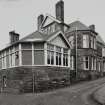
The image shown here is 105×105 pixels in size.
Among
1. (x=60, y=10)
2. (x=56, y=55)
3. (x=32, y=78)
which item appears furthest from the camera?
(x=60, y=10)

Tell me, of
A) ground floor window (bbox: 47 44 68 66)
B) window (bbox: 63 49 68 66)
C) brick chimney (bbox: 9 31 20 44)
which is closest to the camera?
ground floor window (bbox: 47 44 68 66)

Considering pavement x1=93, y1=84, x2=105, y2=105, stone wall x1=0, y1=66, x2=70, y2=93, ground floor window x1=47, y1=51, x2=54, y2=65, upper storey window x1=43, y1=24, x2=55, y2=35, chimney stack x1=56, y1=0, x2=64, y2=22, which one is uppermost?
chimney stack x1=56, y1=0, x2=64, y2=22

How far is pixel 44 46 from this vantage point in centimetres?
1723

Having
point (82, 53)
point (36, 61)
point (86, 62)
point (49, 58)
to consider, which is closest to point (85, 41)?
point (82, 53)

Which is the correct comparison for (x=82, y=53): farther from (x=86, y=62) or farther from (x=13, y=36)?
(x=13, y=36)

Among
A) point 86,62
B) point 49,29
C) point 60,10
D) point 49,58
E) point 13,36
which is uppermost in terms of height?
point 60,10

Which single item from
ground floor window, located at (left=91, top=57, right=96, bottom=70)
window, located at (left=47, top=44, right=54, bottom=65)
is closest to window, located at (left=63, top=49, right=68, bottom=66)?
window, located at (left=47, top=44, right=54, bottom=65)

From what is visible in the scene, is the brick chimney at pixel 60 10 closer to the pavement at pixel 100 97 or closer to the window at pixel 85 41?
the window at pixel 85 41

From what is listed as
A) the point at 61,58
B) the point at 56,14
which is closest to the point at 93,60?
the point at 61,58

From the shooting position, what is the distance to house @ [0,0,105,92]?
17.1 meters

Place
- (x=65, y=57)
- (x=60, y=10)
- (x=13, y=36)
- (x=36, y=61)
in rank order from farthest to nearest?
(x=60, y=10) < (x=13, y=36) < (x=65, y=57) < (x=36, y=61)

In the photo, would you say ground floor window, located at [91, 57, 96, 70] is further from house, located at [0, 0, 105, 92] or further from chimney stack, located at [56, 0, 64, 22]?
chimney stack, located at [56, 0, 64, 22]

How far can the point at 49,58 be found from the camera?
701 inches

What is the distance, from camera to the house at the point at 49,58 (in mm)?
17125
